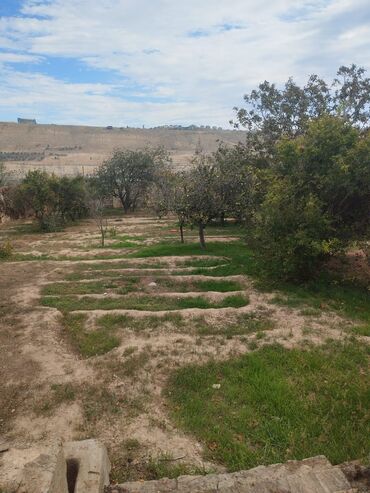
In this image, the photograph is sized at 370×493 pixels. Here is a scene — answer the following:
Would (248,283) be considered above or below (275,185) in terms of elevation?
below

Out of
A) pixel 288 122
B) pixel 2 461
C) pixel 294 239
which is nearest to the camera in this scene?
pixel 2 461

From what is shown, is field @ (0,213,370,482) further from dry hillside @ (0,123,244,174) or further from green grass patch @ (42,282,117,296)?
dry hillside @ (0,123,244,174)

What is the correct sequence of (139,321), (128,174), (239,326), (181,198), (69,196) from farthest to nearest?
(128,174) < (69,196) < (181,198) < (139,321) < (239,326)

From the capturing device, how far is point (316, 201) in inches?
465

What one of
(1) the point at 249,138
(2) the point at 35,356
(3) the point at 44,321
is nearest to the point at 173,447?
(2) the point at 35,356

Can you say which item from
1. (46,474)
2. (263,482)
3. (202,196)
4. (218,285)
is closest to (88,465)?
(46,474)

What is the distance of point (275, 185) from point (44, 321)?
25.1 feet

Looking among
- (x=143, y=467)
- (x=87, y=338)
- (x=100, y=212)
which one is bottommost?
(x=143, y=467)

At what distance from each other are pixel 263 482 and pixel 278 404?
211cm

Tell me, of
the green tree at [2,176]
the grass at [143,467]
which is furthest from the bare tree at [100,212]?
the grass at [143,467]

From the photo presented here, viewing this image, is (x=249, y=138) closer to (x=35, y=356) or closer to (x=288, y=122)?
(x=288, y=122)

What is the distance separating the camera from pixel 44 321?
9859 millimetres

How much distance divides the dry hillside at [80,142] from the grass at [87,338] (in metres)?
60.4

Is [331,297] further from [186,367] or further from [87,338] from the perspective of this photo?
[87,338]
